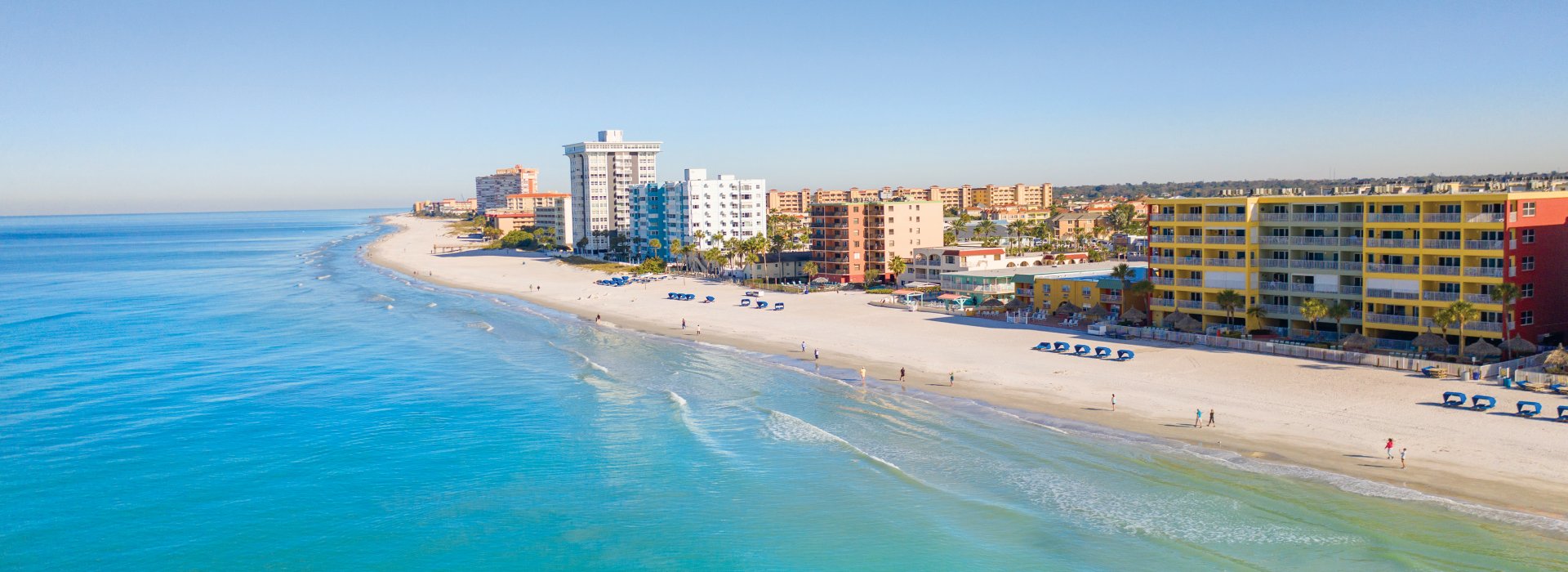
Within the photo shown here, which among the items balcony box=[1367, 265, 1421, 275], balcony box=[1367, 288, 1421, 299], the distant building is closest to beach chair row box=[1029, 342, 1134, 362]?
balcony box=[1367, 288, 1421, 299]

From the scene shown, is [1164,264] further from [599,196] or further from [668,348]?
[599,196]

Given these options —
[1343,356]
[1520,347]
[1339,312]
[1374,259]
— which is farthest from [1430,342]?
[1374,259]

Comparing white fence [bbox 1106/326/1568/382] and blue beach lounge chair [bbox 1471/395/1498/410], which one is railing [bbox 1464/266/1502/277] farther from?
blue beach lounge chair [bbox 1471/395/1498/410]

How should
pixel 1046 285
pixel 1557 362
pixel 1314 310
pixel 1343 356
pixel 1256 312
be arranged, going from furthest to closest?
1. pixel 1046 285
2. pixel 1256 312
3. pixel 1314 310
4. pixel 1343 356
5. pixel 1557 362

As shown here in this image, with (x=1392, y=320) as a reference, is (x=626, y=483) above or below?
below

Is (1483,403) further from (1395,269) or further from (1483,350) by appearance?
(1395,269)
